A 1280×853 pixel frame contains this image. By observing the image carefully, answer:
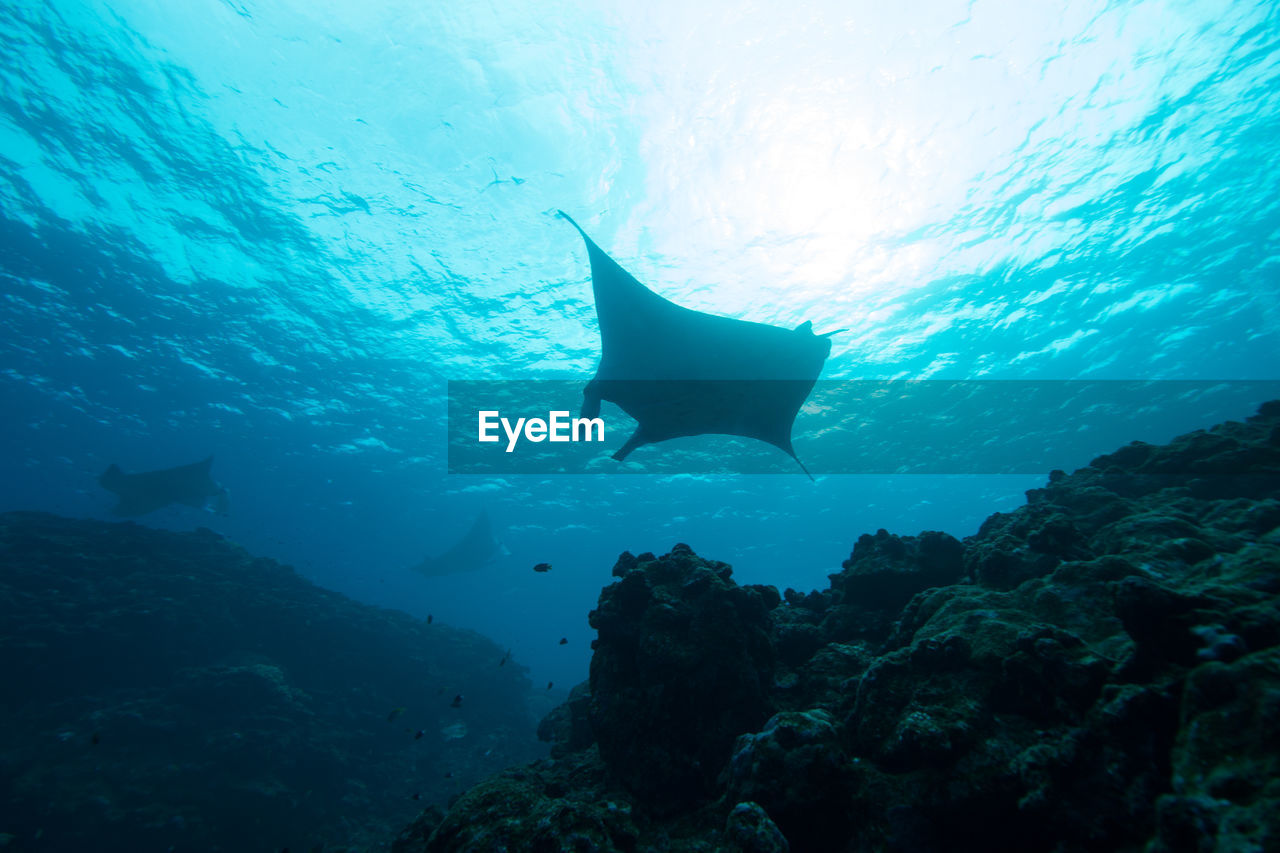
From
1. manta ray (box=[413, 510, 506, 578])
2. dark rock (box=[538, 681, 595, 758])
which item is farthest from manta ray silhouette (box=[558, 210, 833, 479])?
manta ray (box=[413, 510, 506, 578])

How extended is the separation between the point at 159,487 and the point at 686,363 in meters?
24.0

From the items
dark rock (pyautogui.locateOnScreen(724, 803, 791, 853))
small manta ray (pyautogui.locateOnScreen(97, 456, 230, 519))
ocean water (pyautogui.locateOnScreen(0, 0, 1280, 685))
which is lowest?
dark rock (pyautogui.locateOnScreen(724, 803, 791, 853))

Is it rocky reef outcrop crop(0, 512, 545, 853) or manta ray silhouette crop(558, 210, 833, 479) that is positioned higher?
manta ray silhouette crop(558, 210, 833, 479)

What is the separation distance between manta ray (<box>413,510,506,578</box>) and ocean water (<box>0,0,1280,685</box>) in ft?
28.5

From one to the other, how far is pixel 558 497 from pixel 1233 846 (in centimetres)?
3141

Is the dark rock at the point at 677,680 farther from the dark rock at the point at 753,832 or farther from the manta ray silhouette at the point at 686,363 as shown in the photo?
the manta ray silhouette at the point at 686,363

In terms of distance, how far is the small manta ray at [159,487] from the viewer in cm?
1867

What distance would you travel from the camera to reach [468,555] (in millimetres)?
28438

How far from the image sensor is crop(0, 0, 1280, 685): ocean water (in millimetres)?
9586

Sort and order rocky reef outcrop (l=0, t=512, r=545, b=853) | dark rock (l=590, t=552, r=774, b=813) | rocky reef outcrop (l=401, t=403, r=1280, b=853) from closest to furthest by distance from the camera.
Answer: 1. rocky reef outcrop (l=401, t=403, r=1280, b=853)
2. dark rock (l=590, t=552, r=774, b=813)
3. rocky reef outcrop (l=0, t=512, r=545, b=853)

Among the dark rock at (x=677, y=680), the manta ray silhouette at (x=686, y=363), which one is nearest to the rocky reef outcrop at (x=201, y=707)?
the dark rock at (x=677, y=680)

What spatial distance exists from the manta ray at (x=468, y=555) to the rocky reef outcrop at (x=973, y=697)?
2267 cm

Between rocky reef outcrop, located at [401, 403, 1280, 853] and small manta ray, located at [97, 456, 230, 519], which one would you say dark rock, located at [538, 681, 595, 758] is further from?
small manta ray, located at [97, 456, 230, 519]

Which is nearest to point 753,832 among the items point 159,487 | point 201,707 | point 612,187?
point 612,187
